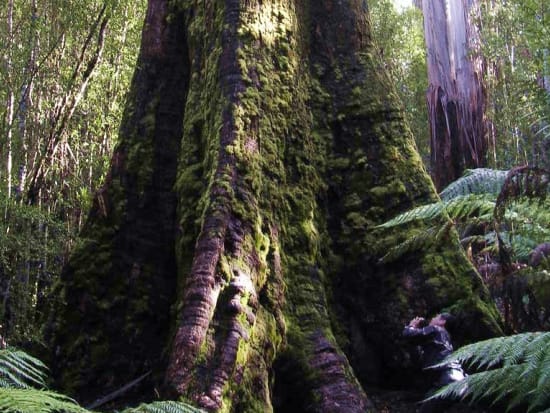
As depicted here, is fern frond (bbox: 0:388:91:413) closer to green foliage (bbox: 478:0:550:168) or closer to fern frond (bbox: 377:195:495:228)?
fern frond (bbox: 377:195:495:228)

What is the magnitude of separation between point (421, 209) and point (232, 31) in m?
1.90

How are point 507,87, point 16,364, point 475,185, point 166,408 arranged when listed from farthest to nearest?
point 507,87 → point 475,185 → point 16,364 → point 166,408

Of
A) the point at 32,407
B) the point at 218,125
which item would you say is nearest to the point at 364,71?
the point at 218,125

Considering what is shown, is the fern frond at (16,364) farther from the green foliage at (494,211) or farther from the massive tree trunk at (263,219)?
the green foliage at (494,211)

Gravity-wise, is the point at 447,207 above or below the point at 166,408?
above

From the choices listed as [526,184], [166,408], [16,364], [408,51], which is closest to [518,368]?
[526,184]

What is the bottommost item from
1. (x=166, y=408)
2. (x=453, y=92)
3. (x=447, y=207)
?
(x=166, y=408)

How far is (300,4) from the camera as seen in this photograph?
5320mm

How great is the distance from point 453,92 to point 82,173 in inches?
255

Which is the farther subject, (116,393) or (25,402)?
(116,393)

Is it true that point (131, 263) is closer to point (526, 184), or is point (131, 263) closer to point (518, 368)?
point (526, 184)

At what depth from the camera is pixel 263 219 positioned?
4.14 meters

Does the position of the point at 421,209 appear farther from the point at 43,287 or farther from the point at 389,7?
the point at 389,7

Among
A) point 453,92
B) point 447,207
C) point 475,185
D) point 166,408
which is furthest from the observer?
point 453,92
